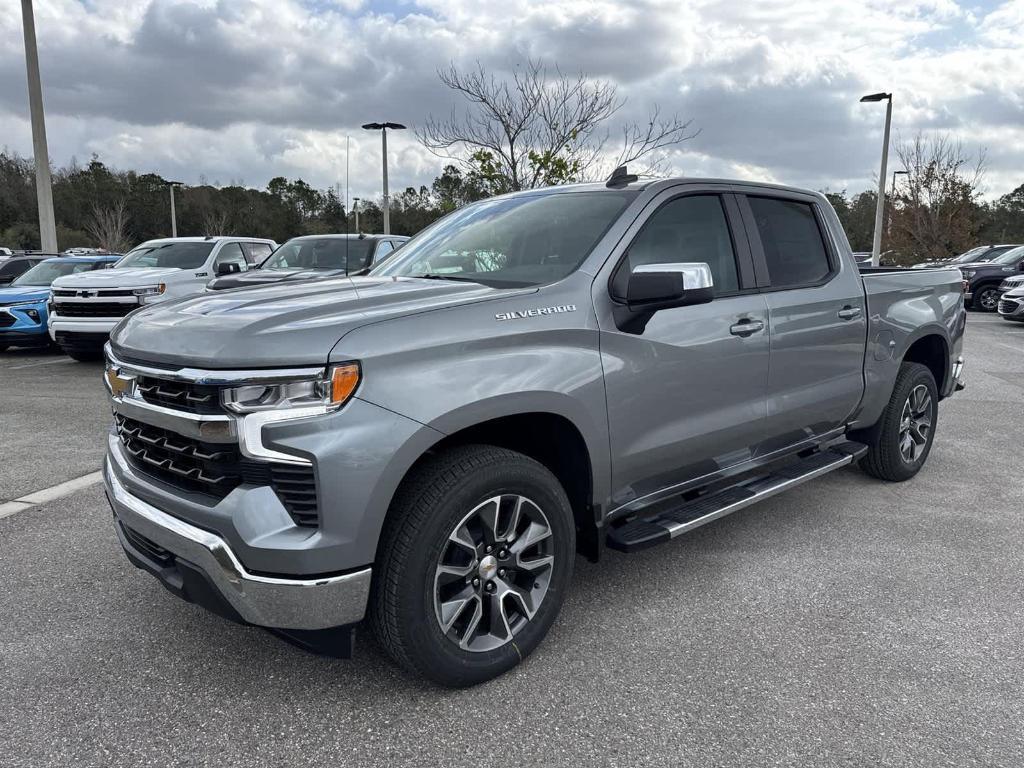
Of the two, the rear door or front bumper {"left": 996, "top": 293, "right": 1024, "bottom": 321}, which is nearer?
the rear door

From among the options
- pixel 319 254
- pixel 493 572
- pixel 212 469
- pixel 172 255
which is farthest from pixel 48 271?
pixel 493 572

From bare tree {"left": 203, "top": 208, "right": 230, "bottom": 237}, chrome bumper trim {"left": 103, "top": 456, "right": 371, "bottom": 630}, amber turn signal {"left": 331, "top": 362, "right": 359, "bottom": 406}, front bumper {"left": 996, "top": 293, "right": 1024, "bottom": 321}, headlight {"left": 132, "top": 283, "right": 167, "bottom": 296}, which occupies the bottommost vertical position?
front bumper {"left": 996, "top": 293, "right": 1024, "bottom": 321}

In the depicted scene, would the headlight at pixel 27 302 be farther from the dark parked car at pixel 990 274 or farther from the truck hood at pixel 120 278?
the dark parked car at pixel 990 274

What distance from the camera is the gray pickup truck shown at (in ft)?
7.42

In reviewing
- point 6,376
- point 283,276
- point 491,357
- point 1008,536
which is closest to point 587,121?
point 283,276

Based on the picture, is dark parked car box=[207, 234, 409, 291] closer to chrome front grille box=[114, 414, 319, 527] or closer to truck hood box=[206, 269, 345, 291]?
truck hood box=[206, 269, 345, 291]

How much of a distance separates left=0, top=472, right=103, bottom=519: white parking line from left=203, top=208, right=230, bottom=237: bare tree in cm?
5470

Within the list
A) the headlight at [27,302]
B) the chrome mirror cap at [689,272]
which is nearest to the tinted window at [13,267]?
the headlight at [27,302]

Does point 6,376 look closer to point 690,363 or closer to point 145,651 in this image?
point 145,651

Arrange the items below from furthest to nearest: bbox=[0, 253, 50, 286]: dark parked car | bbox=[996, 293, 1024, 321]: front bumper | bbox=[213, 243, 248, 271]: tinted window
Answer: bbox=[996, 293, 1024, 321]: front bumper → bbox=[0, 253, 50, 286]: dark parked car → bbox=[213, 243, 248, 271]: tinted window

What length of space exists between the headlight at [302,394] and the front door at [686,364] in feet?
3.43

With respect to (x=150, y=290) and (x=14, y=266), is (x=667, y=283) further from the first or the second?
(x=14, y=266)

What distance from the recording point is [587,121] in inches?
638

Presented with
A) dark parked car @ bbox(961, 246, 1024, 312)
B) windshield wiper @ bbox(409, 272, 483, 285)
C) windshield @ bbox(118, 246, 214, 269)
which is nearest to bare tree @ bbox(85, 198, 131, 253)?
windshield @ bbox(118, 246, 214, 269)
